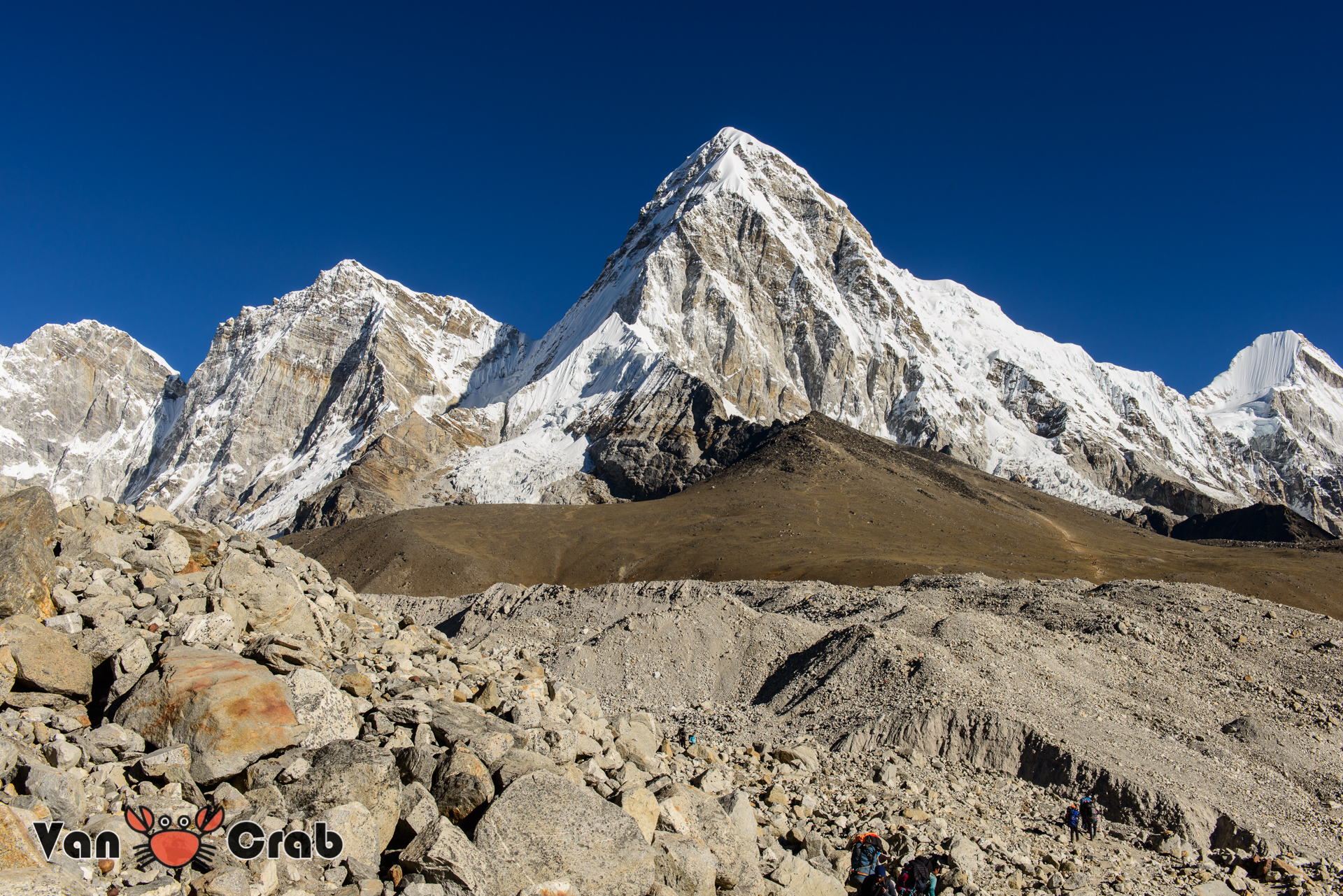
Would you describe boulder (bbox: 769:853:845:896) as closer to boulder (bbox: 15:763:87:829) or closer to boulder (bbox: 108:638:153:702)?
boulder (bbox: 15:763:87:829)

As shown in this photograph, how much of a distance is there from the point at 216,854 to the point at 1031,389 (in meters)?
205

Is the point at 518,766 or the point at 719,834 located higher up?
the point at 518,766

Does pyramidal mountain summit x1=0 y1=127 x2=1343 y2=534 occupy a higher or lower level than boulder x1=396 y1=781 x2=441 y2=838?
higher

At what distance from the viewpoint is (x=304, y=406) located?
7165 inches

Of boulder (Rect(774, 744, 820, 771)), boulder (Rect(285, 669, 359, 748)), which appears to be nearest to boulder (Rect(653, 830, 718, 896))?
boulder (Rect(285, 669, 359, 748))

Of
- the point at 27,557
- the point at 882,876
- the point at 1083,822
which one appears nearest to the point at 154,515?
the point at 27,557

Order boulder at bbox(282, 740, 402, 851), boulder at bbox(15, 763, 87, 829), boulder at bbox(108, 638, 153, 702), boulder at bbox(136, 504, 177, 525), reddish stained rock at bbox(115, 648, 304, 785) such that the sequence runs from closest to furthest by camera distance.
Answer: boulder at bbox(15, 763, 87, 829), boulder at bbox(282, 740, 402, 851), reddish stained rock at bbox(115, 648, 304, 785), boulder at bbox(108, 638, 153, 702), boulder at bbox(136, 504, 177, 525)

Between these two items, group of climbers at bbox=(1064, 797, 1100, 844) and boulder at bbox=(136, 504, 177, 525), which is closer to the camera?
group of climbers at bbox=(1064, 797, 1100, 844)

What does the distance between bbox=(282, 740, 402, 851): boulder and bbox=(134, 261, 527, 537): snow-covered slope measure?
142 meters

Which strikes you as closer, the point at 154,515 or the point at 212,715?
the point at 212,715

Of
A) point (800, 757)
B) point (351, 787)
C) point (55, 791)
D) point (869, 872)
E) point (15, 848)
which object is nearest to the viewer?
point (15, 848)

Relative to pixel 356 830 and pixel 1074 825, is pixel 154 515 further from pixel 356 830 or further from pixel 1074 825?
pixel 1074 825
